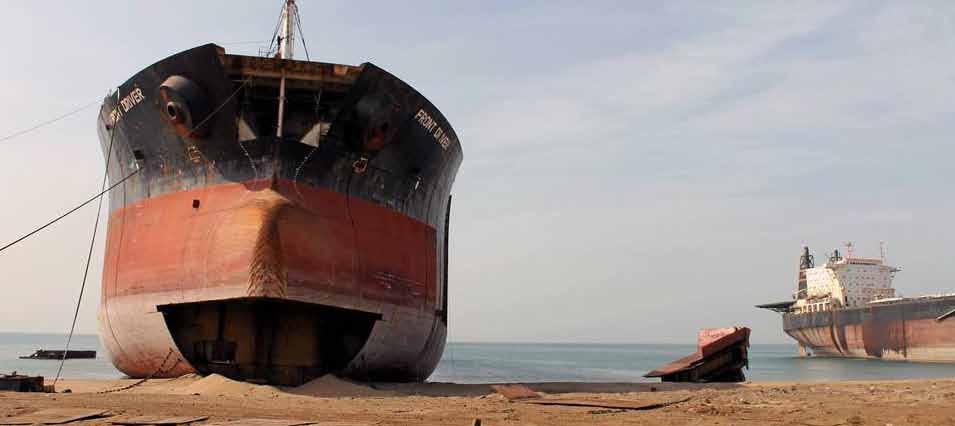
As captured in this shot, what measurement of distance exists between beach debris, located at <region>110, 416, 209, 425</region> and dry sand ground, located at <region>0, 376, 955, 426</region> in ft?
0.72

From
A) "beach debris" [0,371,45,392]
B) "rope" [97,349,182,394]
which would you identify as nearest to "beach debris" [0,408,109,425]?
"rope" [97,349,182,394]

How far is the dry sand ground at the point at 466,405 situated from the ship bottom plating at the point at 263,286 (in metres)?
0.75

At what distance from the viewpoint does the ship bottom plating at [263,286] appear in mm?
11375

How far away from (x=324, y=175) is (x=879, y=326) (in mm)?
54808

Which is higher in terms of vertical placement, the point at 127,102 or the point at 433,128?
the point at 127,102

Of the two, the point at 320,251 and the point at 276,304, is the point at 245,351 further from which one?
the point at 320,251

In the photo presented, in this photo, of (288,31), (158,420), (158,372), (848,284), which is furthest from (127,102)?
(848,284)

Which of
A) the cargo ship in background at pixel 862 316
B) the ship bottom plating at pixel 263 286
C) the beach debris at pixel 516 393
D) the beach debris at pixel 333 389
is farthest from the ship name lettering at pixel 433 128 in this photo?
the cargo ship in background at pixel 862 316

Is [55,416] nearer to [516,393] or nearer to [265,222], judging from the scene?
[265,222]

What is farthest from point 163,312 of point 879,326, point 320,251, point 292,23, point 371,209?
point 879,326

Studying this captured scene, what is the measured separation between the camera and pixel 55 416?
23.7 feet

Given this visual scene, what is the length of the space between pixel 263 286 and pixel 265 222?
1.04 metres

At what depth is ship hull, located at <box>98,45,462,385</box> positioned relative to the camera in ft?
38.4

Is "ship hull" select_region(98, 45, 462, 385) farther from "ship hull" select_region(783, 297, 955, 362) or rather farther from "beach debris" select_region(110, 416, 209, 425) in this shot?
"ship hull" select_region(783, 297, 955, 362)
